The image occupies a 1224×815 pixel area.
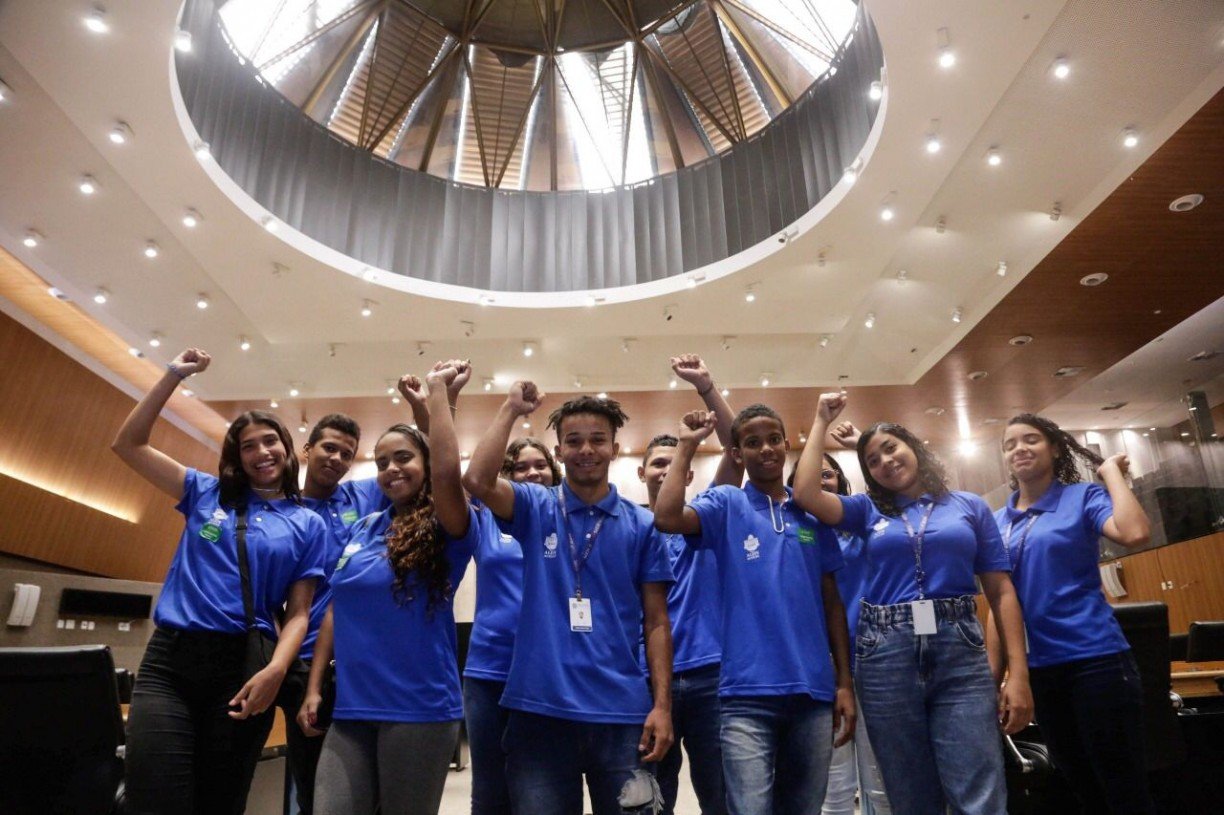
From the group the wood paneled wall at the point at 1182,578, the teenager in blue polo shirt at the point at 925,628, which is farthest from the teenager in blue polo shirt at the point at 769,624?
the wood paneled wall at the point at 1182,578

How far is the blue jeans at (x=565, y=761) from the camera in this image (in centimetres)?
243

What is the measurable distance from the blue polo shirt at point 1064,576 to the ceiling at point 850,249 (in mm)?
5038

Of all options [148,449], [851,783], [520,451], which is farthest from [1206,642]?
[148,449]

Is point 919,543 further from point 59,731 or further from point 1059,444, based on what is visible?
point 59,731

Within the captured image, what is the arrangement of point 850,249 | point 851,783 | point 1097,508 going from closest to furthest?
1. point 1097,508
2. point 851,783
3. point 850,249

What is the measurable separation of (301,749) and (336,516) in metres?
1.10

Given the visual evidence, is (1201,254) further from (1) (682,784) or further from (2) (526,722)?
(2) (526,722)

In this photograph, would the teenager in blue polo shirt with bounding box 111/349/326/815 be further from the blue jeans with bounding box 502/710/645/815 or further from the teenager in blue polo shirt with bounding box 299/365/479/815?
the blue jeans with bounding box 502/710/645/815

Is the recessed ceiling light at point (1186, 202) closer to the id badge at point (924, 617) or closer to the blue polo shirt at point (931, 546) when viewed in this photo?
the blue polo shirt at point (931, 546)

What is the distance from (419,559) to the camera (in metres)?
2.86

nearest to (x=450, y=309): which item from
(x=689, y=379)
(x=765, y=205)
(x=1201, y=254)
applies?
(x=765, y=205)

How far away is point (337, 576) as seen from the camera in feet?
9.67

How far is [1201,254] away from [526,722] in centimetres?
989

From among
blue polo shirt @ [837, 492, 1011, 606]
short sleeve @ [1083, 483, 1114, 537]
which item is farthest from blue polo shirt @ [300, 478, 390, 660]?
short sleeve @ [1083, 483, 1114, 537]
